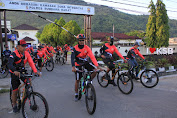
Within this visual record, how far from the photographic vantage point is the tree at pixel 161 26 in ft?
92.2

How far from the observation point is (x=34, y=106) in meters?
4.01

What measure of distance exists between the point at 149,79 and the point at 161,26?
23.7 meters

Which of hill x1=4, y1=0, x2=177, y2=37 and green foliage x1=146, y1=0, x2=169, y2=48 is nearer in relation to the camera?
green foliage x1=146, y1=0, x2=169, y2=48

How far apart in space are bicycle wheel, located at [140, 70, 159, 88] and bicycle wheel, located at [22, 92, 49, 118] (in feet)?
15.6

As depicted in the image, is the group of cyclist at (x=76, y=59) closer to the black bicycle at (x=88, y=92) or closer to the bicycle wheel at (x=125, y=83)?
the black bicycle at (x=88, y=92)

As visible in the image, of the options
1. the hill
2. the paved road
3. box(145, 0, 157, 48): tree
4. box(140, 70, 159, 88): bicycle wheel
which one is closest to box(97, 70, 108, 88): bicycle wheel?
the paved road

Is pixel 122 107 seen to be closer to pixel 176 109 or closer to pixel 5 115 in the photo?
pixel 176 109

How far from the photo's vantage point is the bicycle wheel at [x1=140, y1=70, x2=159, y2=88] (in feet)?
23.2

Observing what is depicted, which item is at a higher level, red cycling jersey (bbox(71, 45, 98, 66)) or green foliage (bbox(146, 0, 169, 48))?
green foliage (bbox(146, 0, 169, 48))

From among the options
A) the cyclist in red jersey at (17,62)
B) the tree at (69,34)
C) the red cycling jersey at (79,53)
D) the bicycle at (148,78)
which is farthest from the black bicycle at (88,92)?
the tree at (69,34)

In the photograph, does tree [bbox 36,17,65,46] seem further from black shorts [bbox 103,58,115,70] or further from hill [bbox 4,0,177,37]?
black shorts [bbox 103,58,115,70]

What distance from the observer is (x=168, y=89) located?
7.10 meters

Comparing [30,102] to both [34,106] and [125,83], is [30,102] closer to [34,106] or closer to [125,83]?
[34,106]

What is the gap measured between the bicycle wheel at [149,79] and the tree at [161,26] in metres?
23.1
